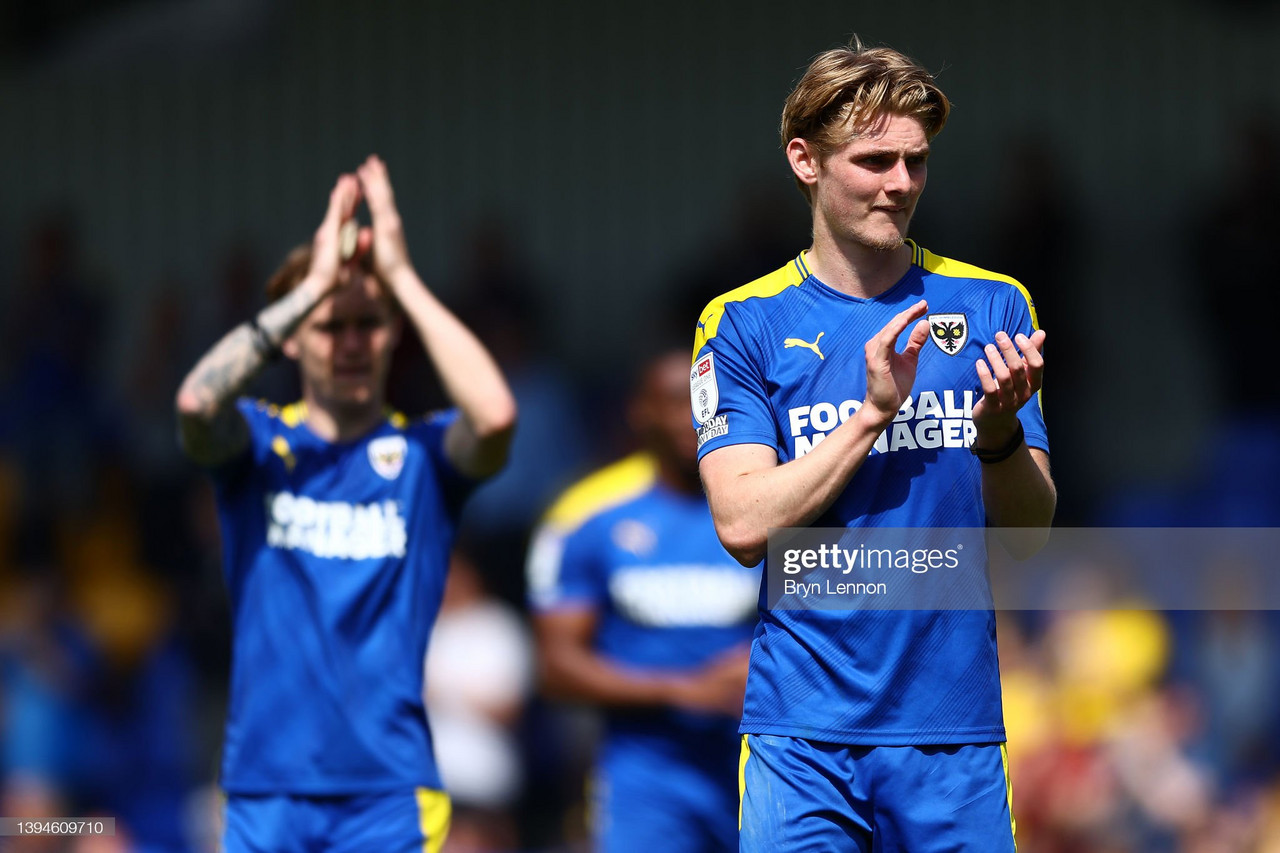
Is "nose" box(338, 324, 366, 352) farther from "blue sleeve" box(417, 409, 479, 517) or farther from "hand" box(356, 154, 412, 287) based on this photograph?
"blue sleeve" box(417, 409, 479, 517)

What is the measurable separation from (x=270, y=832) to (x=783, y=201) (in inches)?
278

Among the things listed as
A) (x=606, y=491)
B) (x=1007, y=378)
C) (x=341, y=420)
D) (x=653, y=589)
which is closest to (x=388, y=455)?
(x=341, y=420)

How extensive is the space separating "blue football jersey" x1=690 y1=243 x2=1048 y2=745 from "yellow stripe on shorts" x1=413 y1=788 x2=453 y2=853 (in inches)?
58.9

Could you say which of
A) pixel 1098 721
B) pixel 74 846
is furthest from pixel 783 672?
pixel 74 846

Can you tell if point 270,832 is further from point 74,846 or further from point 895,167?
point 74,846

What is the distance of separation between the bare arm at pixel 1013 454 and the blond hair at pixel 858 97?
538 mm

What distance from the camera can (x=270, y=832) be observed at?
438 cm

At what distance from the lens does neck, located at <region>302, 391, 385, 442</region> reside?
4793 millimetres

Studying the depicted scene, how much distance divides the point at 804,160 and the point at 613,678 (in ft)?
9.79

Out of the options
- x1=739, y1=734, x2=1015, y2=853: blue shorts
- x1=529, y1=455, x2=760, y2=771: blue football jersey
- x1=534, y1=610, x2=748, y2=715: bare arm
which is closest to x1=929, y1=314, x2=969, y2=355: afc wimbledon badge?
x1=739, y1=734, x2=1015, y2=853: blue shorts

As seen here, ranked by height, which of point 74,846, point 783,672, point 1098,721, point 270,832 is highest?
point 783,672

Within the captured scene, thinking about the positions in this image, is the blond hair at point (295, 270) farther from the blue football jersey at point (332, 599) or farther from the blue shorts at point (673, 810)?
the blue shorts at point (673, 810)

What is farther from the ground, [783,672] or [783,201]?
[783,201]

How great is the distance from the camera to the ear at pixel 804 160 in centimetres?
339
